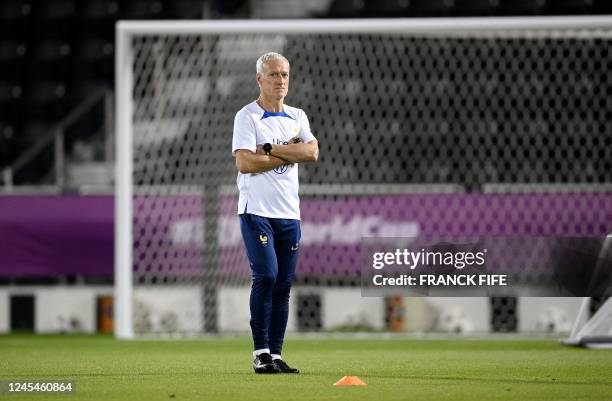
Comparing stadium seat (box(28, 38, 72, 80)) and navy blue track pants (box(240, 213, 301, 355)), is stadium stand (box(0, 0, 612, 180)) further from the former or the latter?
navy blue track pants (box(240, 213, 301, 355))

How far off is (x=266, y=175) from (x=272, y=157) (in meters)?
0.13

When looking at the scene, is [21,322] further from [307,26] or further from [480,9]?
[480,9]

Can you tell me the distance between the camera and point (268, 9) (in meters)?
15.8

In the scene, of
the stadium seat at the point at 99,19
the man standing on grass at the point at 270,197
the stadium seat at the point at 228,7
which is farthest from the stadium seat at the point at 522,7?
the man standing on grass at the point at 270,197

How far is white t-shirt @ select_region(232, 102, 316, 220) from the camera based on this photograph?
630 centimetres

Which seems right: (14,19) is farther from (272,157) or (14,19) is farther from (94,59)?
(272,157)

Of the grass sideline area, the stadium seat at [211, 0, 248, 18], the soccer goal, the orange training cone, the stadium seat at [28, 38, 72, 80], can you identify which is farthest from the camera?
the stadium seat at [28, 38, 72, 80]

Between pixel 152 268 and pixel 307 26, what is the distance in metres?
2.74

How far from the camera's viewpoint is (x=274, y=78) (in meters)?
6.31

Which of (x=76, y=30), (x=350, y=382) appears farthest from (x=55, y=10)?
(x=350, y=382)

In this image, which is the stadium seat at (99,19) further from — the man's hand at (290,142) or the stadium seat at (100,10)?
the man's hand at (290,142)

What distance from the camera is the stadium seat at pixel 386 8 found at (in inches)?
604

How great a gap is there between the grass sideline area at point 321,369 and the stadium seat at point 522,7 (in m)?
6.20

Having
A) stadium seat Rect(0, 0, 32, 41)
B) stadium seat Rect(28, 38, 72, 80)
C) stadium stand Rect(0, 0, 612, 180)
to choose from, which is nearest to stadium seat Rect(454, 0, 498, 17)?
stadium stand Rect(0, 0, 612, 180)
